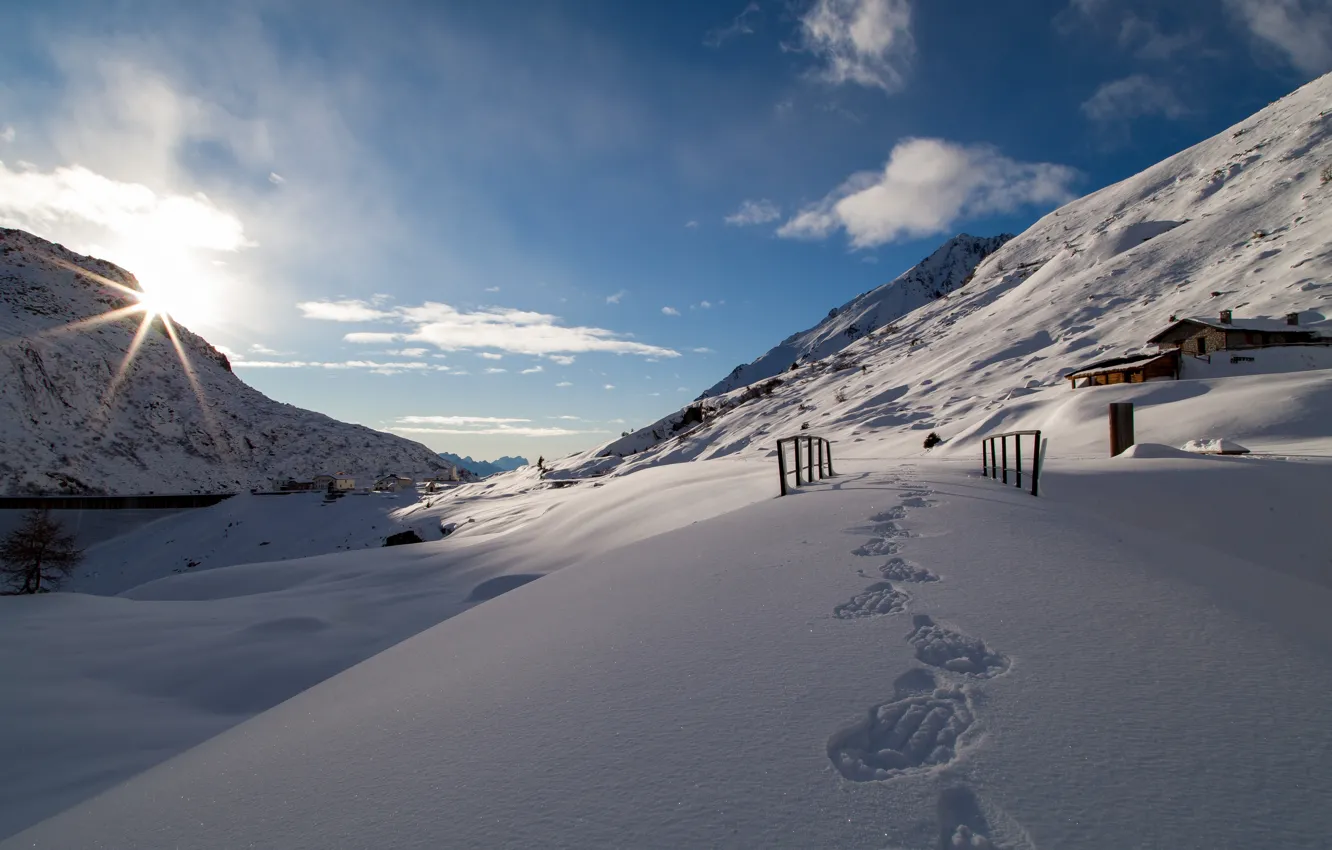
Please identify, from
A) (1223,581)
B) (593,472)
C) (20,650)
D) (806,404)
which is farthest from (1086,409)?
(593,472)

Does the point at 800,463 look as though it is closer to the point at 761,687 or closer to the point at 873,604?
the point at 873,604

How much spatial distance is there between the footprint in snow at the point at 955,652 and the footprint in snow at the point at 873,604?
1.03 ft

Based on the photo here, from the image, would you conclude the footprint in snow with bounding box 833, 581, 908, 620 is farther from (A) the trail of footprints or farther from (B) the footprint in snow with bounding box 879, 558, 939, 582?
(B) the footprint in snow with bounding box 879, 558, 939, 582

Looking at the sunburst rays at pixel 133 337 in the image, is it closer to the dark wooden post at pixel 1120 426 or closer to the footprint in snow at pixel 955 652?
the footprint in snow at pixel 955 652

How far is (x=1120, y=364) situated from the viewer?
27.8 meters

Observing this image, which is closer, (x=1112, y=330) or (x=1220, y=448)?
(x=1220, y=448)

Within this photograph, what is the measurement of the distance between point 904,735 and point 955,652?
944 millimetres

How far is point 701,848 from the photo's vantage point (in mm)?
1761

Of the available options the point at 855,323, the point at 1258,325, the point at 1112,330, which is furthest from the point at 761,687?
the point at 855,323

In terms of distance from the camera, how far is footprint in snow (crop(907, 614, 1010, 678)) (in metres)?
2.92

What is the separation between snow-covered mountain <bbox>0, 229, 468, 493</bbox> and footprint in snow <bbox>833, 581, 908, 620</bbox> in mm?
63996

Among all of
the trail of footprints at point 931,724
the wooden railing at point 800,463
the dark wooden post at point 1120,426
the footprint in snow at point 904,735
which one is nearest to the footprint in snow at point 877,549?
the trail of footprints at point 931,724

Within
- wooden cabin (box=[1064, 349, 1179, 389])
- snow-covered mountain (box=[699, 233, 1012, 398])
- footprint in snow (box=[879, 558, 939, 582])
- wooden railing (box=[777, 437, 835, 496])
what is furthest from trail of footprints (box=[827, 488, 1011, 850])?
snow-covered mountain (box=[699, 233, 1012, 398])

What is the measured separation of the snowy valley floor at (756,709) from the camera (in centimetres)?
194
